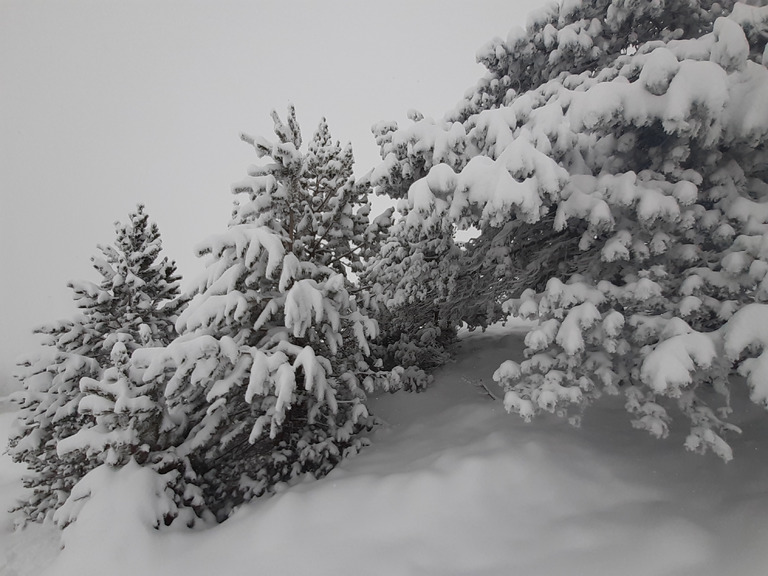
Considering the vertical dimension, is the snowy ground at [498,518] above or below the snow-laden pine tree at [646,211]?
below

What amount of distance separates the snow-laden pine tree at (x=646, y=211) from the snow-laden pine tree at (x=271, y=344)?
1.68m

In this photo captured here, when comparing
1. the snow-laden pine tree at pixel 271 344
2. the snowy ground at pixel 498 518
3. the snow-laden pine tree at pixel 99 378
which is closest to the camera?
the snowy ground at pixel 498 518

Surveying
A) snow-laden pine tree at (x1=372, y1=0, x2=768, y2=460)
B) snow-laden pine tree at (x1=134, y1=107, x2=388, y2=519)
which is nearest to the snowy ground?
snow-laden pine tree at (x1=372, y1=0, x2=768, y2=460)

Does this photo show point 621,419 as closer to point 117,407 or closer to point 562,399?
point 562,399

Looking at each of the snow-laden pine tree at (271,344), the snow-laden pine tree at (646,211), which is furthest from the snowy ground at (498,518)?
the snow-laden pine tree at (271,344)

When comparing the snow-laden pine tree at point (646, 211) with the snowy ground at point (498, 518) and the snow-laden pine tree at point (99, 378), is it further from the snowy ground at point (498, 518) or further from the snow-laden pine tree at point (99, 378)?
the snow-laden pine tree at point (99, 378)

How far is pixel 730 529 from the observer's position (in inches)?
123

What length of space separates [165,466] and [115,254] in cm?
457

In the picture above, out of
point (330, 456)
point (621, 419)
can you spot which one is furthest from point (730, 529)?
point (330, 456)

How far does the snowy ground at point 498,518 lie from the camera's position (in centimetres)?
313

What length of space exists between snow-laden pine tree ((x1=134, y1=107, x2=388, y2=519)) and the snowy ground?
2.57 ft

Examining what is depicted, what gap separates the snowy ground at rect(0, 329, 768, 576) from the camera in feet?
10.3

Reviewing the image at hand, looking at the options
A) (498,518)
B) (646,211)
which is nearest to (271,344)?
(498,518)

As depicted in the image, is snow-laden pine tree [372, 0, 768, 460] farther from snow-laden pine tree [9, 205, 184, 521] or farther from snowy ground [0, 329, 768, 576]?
snow-laden pine tree [9, 205, 184, 521]
